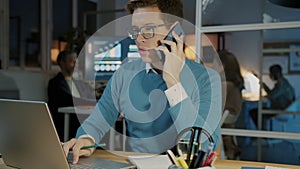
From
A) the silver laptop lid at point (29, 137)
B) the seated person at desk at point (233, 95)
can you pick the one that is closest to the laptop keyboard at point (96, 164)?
the silver laptop lid at point (29, 137)

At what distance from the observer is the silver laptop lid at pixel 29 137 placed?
844 millimetres

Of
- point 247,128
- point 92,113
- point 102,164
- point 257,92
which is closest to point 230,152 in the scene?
point 247,128

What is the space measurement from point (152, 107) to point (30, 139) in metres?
0.48

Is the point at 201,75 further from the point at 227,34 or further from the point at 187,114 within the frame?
the point at 227,34

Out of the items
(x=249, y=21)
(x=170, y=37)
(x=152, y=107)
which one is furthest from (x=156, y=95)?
(x=249, y=21)

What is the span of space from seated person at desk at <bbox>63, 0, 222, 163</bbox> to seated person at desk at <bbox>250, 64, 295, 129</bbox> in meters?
2.24

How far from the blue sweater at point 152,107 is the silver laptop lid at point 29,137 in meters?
0.32

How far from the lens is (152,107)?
4.11 ft

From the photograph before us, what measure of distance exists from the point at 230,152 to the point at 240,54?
3.26 feet

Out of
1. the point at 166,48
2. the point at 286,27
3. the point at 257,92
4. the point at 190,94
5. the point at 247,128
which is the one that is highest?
the point at 286,27

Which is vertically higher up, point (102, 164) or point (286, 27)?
point (286, 27)

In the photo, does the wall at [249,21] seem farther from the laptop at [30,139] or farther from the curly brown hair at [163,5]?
the laptop at [30,139]

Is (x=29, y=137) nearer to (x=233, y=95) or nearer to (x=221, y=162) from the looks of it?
(x=221, y=162)

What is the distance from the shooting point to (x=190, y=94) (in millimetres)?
1200
